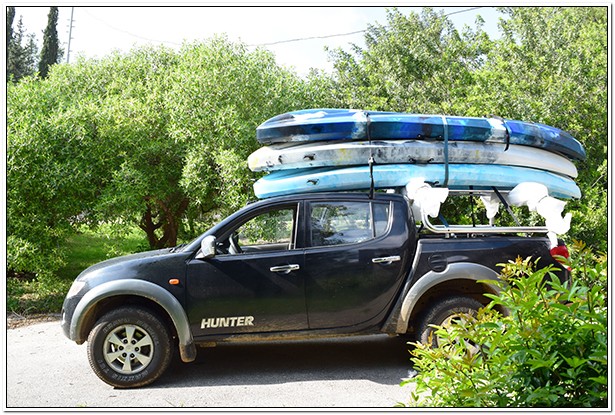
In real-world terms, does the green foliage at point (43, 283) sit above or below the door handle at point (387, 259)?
below

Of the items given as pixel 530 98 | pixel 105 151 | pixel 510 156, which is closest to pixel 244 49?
pixel 105 151

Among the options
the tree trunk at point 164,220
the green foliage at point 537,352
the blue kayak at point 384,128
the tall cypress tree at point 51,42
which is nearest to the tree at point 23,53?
the tall cypress tree at point 51,42

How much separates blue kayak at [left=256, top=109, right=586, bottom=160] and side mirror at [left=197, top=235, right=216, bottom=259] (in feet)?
4.81

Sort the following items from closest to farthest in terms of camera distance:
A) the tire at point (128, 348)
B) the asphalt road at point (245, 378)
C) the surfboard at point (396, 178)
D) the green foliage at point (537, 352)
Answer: the green foliage at point (537, 352) < the asphalt road at point (245, 378) < the tire at point (128, 348) < the surfboard at point (396, 178)

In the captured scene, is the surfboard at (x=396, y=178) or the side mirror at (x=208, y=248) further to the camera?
the surfboard at (x=396, y=178)

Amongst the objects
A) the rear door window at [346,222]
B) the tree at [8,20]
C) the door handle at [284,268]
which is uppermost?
the tree at [8,20]

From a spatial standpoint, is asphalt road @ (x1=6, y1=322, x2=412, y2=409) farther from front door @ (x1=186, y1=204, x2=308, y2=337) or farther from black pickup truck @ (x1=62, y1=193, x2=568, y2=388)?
front door @ (x1=186, y1=204, x2=308, y2=337)

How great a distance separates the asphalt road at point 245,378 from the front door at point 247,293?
19.8 inches

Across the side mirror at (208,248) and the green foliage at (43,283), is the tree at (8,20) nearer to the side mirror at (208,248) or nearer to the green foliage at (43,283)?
the green foliage at (43,283)

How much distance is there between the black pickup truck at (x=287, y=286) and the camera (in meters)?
5.68

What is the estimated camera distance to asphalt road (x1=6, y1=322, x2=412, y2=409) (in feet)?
17.5

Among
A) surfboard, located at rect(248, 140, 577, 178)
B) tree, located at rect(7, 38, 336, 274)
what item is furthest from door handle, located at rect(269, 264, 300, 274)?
tree, located at rect(7, 38, 336, 274)

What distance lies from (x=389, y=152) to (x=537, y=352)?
3767 millimetres

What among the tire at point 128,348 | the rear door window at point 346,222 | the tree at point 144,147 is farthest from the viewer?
the tree at point 144,147
